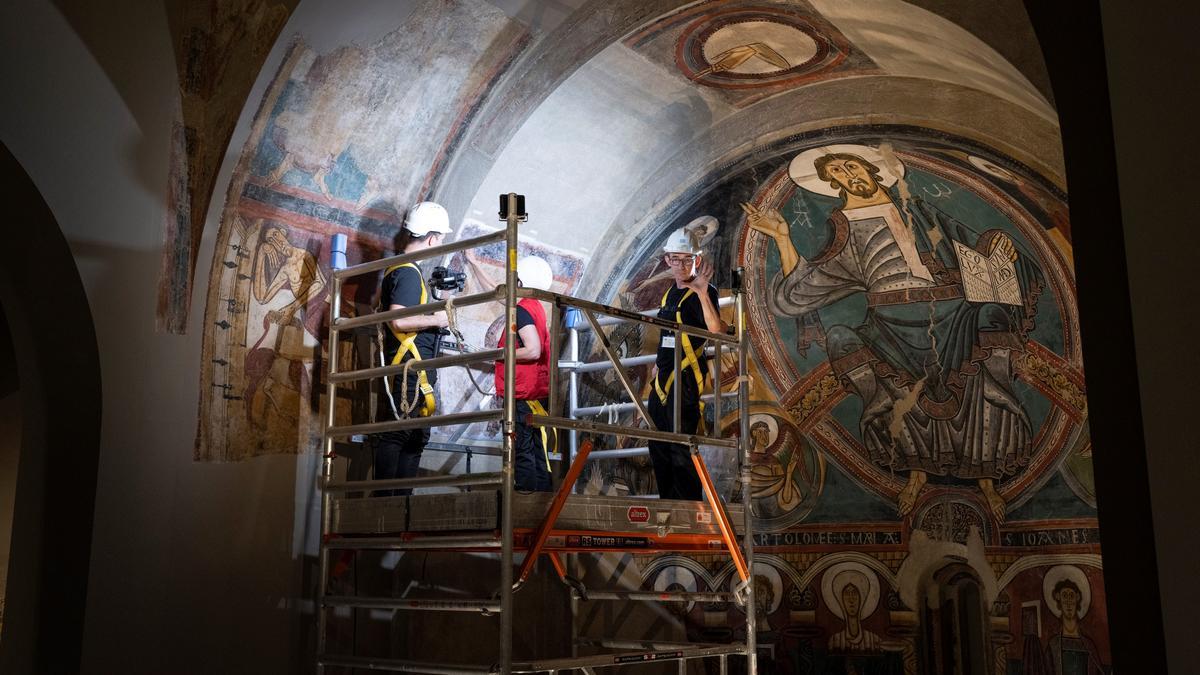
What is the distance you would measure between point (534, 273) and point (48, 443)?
10.6 feet

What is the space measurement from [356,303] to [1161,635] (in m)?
5.96

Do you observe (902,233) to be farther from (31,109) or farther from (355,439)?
(31,109)

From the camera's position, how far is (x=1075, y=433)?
6.61 m

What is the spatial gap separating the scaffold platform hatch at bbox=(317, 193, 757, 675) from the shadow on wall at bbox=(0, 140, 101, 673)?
4.30ft

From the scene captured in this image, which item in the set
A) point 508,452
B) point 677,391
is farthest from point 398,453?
point 677,391

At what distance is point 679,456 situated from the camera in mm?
6629

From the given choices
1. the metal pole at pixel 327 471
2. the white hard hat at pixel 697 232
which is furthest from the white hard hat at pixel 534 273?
the metal pole at pixel 327 471

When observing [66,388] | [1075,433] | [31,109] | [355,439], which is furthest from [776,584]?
[31,109]

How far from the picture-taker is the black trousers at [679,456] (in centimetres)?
662

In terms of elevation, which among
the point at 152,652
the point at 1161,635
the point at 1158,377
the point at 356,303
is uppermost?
the point at 356,303

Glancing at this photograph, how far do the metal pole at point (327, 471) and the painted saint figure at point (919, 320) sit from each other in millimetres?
3307

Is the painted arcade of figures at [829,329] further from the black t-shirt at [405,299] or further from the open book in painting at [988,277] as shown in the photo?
the black t-shirt at [405,299]

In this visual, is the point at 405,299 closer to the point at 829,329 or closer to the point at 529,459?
the point at 529,459

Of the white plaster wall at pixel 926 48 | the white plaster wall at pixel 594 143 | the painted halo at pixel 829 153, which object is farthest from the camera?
the white plaster wall at pixel 594 143
